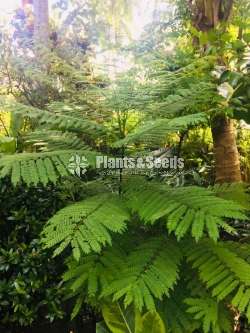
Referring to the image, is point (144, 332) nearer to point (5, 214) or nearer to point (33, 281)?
point (33, 281)

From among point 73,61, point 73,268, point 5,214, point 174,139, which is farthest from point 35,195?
point 73,61

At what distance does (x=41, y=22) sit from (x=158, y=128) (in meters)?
3.34

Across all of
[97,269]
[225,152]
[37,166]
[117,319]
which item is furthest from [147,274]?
[225,152]

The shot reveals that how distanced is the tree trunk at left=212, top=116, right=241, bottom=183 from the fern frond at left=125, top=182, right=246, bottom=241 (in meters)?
1.11

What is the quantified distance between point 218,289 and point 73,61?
10.1 ft

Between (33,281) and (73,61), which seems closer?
(33,281)

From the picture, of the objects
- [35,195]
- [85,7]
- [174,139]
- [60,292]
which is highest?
[85,7]

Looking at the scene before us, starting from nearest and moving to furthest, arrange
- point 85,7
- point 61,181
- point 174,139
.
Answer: point 61,181 < point 174,139 < point 85,7

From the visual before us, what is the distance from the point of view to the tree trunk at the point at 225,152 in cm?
264

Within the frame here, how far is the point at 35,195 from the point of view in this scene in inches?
95.4

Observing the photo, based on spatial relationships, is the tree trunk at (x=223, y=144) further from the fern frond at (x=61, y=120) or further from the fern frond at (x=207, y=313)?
the fern frond at (x=207, y=313)

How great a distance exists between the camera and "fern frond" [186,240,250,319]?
4.53ft

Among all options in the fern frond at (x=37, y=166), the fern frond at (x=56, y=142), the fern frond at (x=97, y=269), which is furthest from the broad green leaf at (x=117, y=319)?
the fern frond at (x=56, y=142)

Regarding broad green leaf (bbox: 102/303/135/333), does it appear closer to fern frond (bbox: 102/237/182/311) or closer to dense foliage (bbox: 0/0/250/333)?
dense foliage (bbox: 0/0/250/333)
